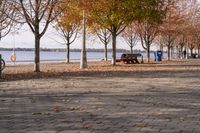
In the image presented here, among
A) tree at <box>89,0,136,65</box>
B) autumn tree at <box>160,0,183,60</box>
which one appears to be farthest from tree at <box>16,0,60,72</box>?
autumn tree at <box>160,0,183,60</box>

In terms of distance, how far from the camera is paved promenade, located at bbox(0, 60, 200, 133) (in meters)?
9.11

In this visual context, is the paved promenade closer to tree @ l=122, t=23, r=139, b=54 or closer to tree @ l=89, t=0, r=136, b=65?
tree @ l=89, t=0, r=136, b=65

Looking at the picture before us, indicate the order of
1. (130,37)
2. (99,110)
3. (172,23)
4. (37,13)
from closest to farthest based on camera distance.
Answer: (99,110) → (37,13) → (172,23) → (130,37)

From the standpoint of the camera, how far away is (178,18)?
2311 inches

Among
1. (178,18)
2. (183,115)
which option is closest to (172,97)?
(183,115)

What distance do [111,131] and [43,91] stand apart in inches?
306

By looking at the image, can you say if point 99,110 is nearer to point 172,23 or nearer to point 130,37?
point 172,23

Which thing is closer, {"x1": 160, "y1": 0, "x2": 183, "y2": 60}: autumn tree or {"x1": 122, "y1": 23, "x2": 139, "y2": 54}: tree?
{"x1": 160, "y1": 0, "x2": 183, "y2": 60}: autumn tree

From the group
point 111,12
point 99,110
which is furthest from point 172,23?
point 99,110

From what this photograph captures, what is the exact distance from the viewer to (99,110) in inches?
453

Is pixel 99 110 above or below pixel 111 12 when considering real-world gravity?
below

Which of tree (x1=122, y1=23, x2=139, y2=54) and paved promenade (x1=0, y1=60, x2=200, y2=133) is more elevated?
tree (x1=122, y1=23, x2=139, y2=54)

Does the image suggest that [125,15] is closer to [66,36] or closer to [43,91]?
[66,36]

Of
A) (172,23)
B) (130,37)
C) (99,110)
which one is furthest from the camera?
(130,37)
